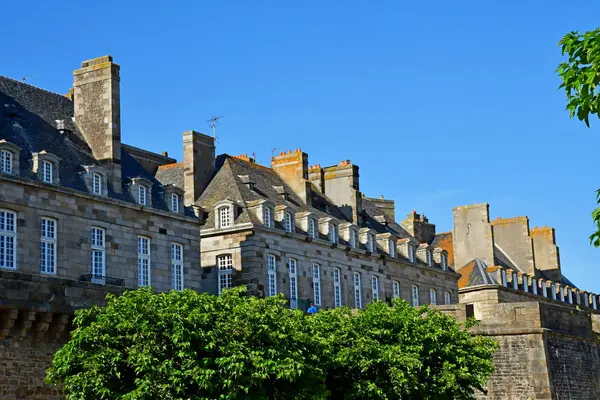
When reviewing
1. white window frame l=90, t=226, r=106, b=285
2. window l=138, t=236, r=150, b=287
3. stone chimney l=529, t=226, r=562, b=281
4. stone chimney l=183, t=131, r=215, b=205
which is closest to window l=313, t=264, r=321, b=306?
stone chimney l=183, t=131, r=215, b=205

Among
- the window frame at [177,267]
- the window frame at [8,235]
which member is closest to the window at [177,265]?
the window frame at [177,267]

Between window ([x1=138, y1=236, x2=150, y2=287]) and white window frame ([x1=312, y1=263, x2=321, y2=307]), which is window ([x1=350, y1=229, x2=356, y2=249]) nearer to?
white window frame ([x1=312, y1=263, x2=321, y2=307])

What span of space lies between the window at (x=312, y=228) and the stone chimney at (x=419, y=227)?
50.1 ft

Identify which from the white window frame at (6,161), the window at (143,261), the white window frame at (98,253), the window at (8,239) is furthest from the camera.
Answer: the window at (143,261)

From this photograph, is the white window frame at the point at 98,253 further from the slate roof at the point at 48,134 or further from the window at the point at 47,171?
the window at the point at 47,171

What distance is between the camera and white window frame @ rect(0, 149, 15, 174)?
3556cm

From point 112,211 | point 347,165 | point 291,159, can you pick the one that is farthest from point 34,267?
point 347,165

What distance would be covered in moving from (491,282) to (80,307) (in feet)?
127

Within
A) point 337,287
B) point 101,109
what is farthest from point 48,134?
point 337,287

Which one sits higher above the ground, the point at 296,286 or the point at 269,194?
the point at 269,194

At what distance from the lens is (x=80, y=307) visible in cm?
2661

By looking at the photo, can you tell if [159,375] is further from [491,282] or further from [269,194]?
[491,282]

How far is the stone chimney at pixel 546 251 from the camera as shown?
71.8 metres

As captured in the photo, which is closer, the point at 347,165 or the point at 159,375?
the point at 159,375
